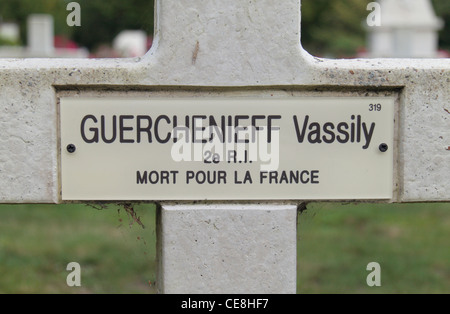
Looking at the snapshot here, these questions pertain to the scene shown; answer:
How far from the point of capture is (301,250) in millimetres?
4445

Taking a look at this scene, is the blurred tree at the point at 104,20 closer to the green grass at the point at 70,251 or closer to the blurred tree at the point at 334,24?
the blurred tree at the point at 334,24

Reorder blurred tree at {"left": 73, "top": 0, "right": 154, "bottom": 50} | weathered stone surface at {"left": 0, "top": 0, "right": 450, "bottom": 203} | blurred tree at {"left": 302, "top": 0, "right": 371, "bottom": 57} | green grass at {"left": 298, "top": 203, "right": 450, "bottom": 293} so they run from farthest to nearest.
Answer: blurred tree at {"left": 73, "top": 0, "right": 154, "bottom": 50} < blurred tree at {"left": 302, "top": 0, "right": 371, "bottom": 57} < green grass at {"left": 298, "top": 203, "right": 450, "bottom": 293} < weathered stone surface at {"left": 0, "top": 0, "right": 450, "bottom": 203}

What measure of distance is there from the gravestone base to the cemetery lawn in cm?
138

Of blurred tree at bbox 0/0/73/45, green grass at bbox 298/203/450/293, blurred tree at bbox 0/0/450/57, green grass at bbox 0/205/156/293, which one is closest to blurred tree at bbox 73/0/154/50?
blurred tree at bbox 0/0/450/57

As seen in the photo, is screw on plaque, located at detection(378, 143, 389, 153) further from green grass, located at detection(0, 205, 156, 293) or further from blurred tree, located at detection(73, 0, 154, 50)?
blurred tree, located at detection(73, 0, 154, 50)

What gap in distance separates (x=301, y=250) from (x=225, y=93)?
2732mm

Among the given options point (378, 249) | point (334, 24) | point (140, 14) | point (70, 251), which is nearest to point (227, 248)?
point (70, 251)

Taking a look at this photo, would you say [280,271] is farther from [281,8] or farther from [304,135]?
[281,8]

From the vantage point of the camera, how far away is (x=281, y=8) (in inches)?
73.2

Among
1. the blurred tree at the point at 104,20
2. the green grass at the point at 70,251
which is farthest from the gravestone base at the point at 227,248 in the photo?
the blurred tree at the point at 104,20

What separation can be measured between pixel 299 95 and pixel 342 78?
13cm

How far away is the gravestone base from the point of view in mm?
1920

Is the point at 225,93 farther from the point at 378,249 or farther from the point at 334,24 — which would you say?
the point at 334,24

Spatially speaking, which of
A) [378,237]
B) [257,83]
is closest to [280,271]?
[257,83]
